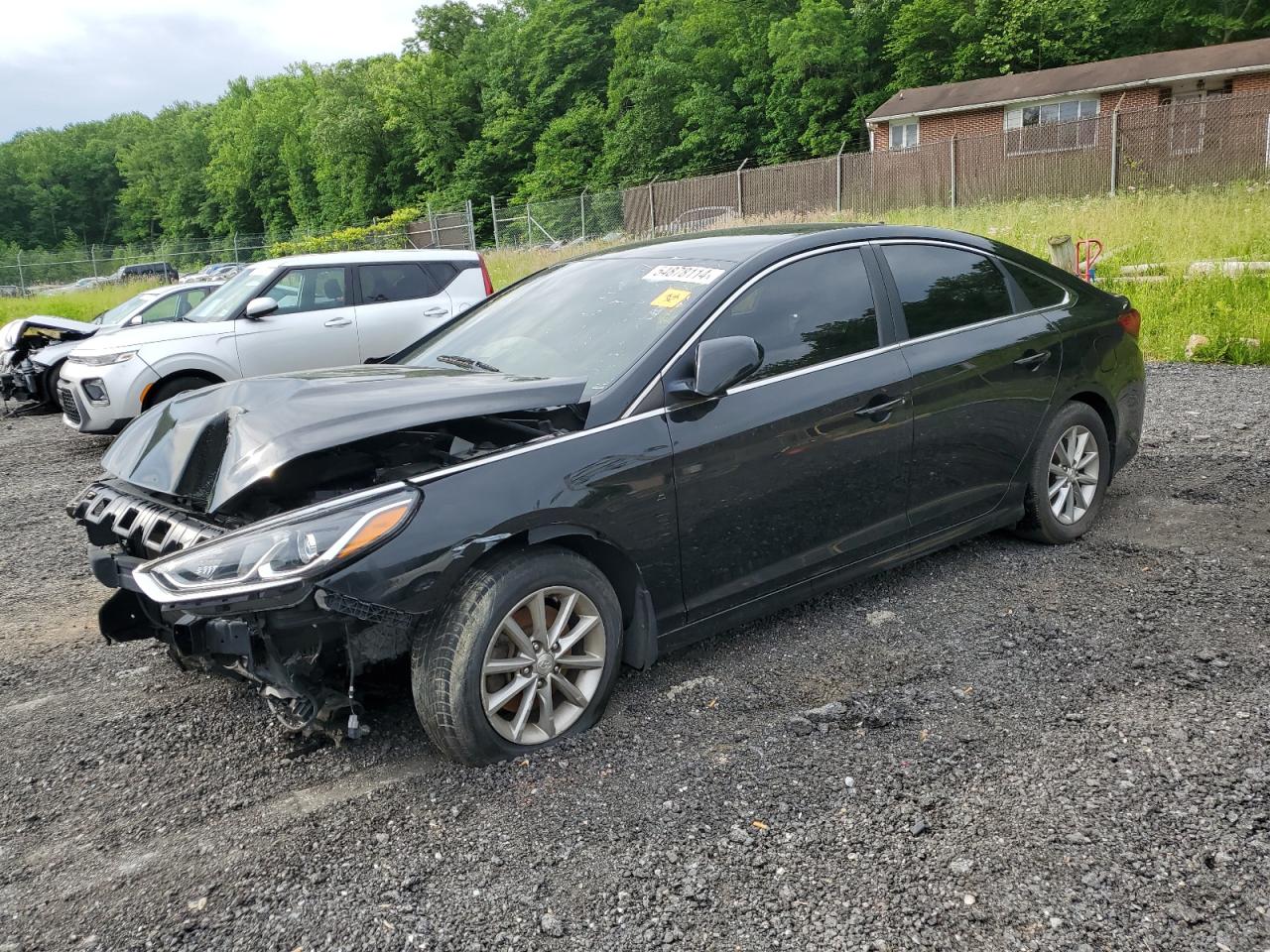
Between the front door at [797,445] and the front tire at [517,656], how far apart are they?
432 millimetres

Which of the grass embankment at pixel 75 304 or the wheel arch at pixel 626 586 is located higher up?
the grass embankment at pixel 75 304

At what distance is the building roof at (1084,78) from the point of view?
102 ft

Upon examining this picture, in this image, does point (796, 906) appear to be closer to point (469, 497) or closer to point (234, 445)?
point (469, 497)

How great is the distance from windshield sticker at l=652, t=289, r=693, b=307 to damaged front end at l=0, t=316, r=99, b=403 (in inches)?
412

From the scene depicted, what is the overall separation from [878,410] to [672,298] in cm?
96

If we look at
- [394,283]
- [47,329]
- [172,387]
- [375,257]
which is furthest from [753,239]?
[47,329]

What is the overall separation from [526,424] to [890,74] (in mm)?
42528

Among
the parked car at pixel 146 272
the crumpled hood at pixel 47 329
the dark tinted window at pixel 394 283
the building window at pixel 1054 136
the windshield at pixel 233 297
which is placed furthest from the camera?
the parked car at pixel 146 272

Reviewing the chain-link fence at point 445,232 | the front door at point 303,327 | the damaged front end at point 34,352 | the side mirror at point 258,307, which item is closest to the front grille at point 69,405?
the front door at point 303,327

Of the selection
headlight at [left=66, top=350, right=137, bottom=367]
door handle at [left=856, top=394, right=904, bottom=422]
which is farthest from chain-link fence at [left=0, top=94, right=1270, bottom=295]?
headlight at [left=66, top=350, right=137, bottom=367]

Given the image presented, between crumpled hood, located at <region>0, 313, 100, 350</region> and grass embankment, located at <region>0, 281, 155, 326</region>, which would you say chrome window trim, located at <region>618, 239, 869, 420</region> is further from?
grass embankment, located at <region>0, 281, 155, 326</region>

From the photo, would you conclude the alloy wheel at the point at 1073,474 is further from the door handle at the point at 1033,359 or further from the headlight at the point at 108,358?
the headlight at the point at 108,358

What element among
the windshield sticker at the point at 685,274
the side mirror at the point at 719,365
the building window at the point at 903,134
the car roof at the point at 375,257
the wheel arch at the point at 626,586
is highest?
the building window at the point at 903,134

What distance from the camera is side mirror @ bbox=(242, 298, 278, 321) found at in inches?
374
